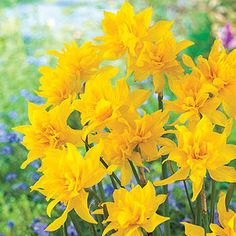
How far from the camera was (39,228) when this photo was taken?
7.45ft

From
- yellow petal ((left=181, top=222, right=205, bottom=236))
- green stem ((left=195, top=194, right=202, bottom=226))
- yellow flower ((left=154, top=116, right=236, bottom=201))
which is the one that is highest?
yellow flower ((left=154, top=116, right=236, bottom=201))

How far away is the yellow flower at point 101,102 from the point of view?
1415mm

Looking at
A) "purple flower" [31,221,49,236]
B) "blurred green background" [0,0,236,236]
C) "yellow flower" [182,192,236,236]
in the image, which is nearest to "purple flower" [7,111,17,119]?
"blurred green background" [0,0,236,236]

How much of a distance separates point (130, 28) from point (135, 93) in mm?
169

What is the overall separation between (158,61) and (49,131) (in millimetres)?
309

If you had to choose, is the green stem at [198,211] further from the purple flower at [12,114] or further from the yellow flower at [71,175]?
the purple flower at [12,114]

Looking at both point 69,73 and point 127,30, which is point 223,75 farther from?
point 69,73

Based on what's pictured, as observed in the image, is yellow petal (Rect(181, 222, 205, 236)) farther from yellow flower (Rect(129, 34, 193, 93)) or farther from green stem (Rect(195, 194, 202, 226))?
yellow flower (Rect(129, 34, 193, 93))

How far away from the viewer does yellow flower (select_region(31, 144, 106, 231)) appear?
4.39 ft

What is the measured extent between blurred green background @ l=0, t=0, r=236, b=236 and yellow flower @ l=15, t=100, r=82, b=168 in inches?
32.7

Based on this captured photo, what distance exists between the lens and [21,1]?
681 cm

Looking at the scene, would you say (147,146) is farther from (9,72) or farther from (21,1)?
(21,1)

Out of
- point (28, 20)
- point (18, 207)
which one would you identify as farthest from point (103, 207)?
point (28, 20)

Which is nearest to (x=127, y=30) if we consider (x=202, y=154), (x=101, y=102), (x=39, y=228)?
(x=101, y=102)
